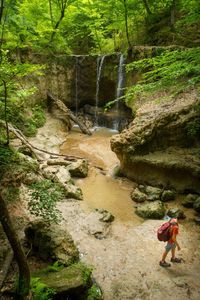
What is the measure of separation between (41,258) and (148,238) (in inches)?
130

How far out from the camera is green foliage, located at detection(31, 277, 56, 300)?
5438 millimetres

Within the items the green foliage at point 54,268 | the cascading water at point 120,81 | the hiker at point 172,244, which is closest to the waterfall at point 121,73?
the cascading water at point 120,81

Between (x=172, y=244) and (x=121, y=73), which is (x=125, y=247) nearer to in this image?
(x=172, y=244)

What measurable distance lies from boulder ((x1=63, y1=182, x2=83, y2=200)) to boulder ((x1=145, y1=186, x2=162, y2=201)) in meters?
2.54

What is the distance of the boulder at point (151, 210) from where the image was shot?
9805 millimetres

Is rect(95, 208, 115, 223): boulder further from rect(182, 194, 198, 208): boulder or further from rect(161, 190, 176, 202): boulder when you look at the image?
rect(182, 194, 198, 208): boulder

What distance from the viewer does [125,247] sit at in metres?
8.30

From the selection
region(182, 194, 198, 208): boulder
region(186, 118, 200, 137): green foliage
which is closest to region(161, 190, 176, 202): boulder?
region(182, 194, 198, 208): boulder

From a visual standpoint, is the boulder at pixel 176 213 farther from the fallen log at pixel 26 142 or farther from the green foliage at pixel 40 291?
the fallen log at pixel 26 142

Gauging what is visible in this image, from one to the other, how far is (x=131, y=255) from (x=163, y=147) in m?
5.39

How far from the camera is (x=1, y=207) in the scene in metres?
4.80

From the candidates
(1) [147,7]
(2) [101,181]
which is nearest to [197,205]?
(2) [101,181]

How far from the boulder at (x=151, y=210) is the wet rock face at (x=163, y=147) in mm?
1565

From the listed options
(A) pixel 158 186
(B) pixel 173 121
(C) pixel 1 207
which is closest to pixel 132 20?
(B) pixel 173 121
